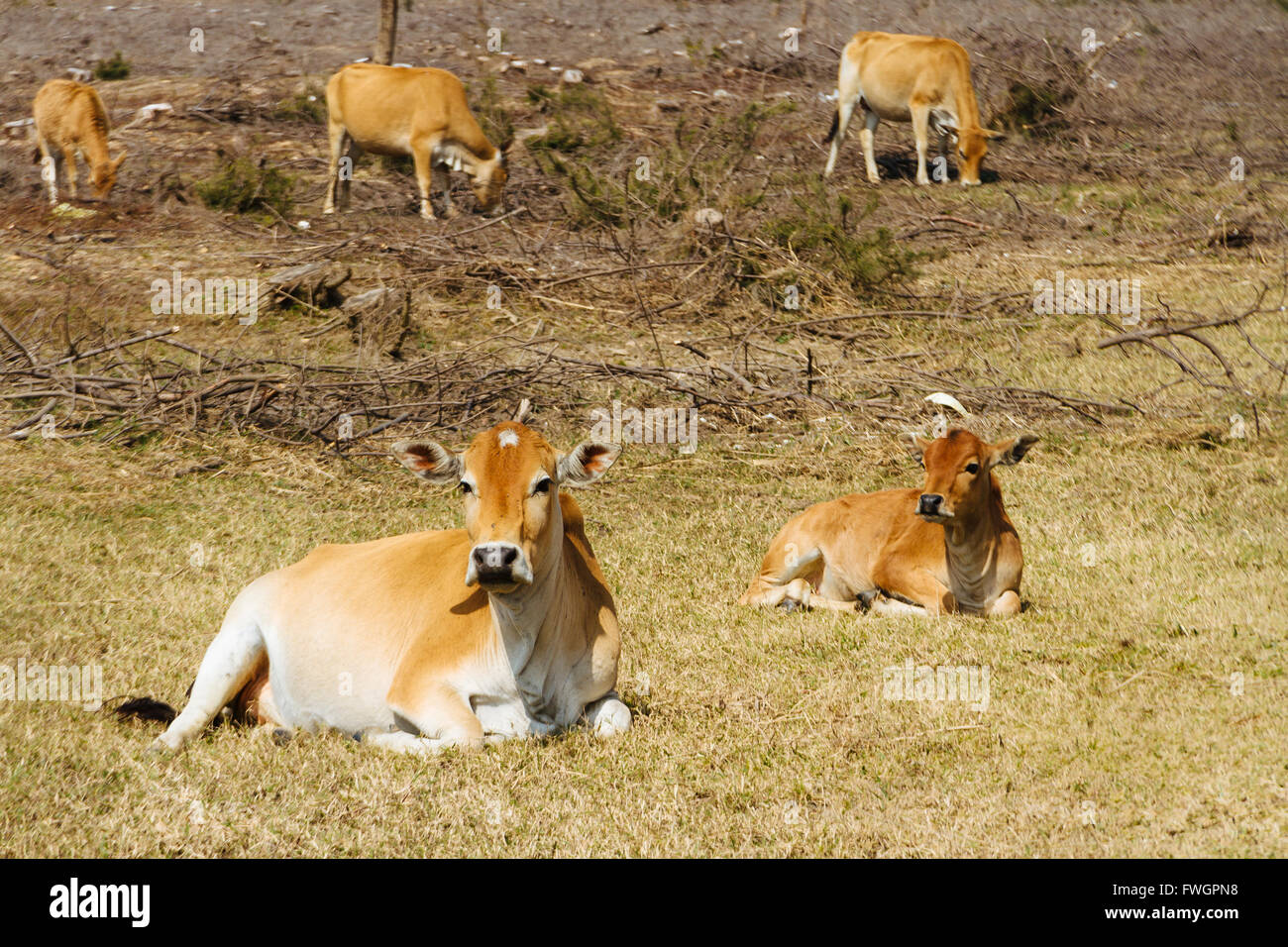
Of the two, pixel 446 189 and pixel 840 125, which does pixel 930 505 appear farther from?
pixel 840 125

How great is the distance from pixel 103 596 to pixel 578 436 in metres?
4.33

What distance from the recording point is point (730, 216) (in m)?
15.9

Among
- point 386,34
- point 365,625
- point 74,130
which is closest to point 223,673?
point 365,625

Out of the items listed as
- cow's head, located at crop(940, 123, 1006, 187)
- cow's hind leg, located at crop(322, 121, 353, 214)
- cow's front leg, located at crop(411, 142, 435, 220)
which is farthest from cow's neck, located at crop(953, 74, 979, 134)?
cow's hind leg, located at crop(322, 121, 353, 214)

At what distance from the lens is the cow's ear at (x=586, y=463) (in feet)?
18.8

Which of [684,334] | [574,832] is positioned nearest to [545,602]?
[574,832]

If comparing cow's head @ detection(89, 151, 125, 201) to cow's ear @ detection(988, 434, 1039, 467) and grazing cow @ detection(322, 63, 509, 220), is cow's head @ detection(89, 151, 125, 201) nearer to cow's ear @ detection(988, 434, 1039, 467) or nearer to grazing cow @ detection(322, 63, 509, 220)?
grazing cow @ detection(322, 63, 509, 220)

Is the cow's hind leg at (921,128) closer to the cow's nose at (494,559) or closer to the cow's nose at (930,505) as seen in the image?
the cow's nose at (930,505)

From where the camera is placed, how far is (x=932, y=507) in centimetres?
750

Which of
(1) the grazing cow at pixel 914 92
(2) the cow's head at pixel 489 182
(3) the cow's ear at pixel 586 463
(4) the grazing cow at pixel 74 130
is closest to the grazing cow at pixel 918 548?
(3) the cow's ear at pixel 586 463

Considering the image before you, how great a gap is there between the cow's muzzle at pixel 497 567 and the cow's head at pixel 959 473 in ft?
9.79

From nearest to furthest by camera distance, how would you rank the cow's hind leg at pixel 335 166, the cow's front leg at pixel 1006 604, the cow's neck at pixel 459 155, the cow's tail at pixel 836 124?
1. the cow's front leg at pixel 1006 604
2. the cow's hind leg at pixel 335 166
3. the cow's neck at pixel 459 155
4. the cow's tail at pixel 836 124

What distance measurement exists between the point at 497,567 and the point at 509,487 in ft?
1.30

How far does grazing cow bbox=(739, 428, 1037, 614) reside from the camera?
7.77 m
